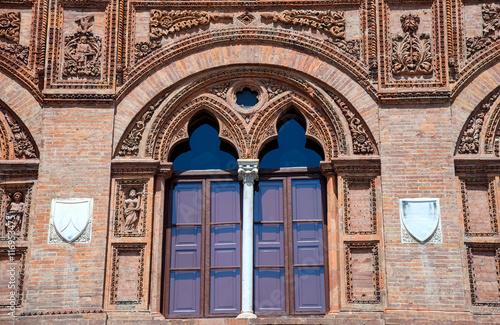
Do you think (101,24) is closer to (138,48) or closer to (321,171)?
(138,48)

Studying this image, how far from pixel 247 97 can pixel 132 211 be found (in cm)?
270

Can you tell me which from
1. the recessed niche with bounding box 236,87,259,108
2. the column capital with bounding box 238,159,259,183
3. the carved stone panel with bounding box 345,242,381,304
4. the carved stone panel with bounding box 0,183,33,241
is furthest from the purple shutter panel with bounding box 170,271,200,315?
the recessed niche with bounding box 236,87,259,108

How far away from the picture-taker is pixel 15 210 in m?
14.6

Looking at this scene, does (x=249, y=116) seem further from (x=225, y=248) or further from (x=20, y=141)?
(x=20, y=141)

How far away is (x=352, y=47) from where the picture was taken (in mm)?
15281

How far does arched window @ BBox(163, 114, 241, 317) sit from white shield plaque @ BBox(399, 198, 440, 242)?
2558 millimetres

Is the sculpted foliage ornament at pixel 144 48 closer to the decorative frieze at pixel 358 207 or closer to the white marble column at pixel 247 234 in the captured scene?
the white marble column at pixel 247 234

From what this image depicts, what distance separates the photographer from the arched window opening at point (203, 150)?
49.8 ft

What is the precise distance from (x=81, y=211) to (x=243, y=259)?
256 cm

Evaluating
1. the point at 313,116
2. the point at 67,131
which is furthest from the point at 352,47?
the point at 67,131

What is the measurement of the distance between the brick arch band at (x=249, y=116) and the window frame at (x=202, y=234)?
1.47 feet

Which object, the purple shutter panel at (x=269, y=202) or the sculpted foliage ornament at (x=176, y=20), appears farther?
the sculpted foliage ornament at (x=176, y=20)

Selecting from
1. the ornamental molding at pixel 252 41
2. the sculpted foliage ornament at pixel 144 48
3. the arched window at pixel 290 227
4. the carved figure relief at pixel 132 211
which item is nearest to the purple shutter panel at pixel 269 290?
the arched window at pixel 290 227

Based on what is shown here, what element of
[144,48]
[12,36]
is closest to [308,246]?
[144,48]
